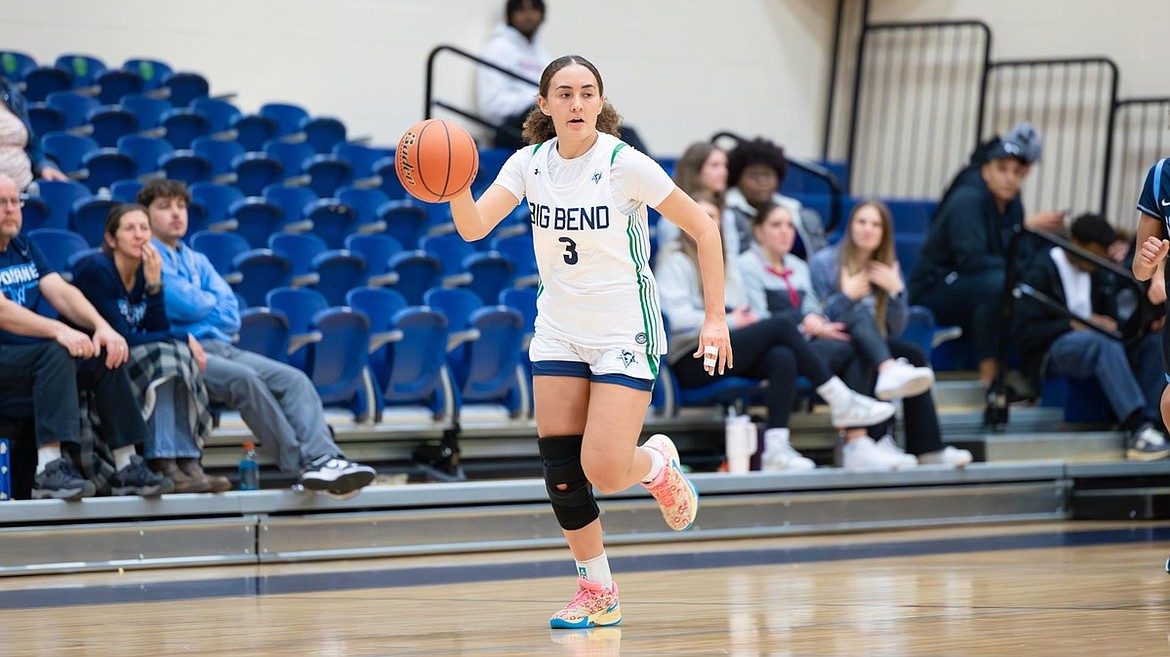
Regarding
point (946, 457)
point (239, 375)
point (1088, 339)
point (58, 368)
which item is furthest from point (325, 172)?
point (1088, 339)

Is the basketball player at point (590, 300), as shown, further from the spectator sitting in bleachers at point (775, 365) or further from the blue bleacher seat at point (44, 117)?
the blue bleacher seat at point (44, 117)

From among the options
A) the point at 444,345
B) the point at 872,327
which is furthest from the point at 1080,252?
the point at 444,345

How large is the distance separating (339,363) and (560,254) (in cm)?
241

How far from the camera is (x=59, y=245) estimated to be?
5973mm

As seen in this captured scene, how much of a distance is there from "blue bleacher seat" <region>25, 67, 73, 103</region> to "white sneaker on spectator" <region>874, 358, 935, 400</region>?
197 inches

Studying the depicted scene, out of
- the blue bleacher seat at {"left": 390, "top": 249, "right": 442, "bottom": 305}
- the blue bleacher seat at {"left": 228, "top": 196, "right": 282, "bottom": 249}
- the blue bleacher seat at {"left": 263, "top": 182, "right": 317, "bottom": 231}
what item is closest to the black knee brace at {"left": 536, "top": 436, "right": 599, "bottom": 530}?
the blue bleacher seat at {"left": 390, "top": 249, "right": 442, "bottom": 305}

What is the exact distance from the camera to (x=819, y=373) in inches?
255

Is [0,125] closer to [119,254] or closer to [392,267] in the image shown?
[119,254]

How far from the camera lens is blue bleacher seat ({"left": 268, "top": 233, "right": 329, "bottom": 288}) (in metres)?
6.85

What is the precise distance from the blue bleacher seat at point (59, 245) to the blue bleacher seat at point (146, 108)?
8.05ft

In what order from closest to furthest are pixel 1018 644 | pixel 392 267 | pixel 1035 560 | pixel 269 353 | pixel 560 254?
pixel 1018 644 < pixel 560 254 < pixel 1035 560 < pixel 269 353 < pixel 392 267

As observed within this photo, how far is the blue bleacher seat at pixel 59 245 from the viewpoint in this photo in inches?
234

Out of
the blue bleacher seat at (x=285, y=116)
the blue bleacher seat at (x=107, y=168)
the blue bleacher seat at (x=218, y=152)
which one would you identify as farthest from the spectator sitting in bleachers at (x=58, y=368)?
A: the blue bleacher seat at (x=285, y=116)

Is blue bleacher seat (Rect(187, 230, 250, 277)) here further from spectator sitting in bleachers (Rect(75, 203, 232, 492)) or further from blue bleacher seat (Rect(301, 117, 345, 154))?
blue bleacher seat (Rect(301, 117, 345, 154))
